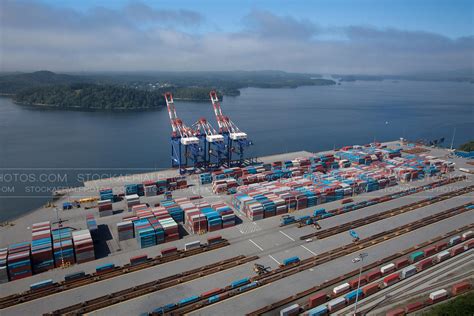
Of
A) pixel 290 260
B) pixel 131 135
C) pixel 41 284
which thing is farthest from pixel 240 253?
pixel 131 135

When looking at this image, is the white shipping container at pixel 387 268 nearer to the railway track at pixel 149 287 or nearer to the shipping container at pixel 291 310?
the shipping container at pixel 291 310

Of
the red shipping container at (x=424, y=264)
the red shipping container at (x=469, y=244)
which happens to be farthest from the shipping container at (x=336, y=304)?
the red shipping container at (x=469, y=244)

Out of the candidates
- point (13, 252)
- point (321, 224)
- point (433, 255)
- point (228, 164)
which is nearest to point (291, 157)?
point (228, 164)

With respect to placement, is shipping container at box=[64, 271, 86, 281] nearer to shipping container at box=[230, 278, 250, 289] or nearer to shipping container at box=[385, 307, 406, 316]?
shipping container at box=[230, 278, 250, 289]

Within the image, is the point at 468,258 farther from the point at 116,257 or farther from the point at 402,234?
the point at 116,257

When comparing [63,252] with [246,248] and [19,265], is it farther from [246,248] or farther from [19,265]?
[246,248]
